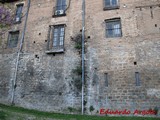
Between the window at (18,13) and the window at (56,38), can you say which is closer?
the window at (56,38)

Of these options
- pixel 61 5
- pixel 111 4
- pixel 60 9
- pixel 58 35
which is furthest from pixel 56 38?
pixel 111 4

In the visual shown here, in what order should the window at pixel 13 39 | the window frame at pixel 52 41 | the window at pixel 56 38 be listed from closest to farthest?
the window frame at pixel 52 41 < the window at pixel 56 38 < the window at pixel 13 39

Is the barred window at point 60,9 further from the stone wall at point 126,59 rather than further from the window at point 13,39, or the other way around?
the window at point 13,39

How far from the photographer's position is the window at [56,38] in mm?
14258

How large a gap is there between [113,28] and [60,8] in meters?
4.98

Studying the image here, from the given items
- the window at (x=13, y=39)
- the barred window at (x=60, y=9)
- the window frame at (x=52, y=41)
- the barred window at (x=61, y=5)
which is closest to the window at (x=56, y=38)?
the window frame at (x=52, y=41)

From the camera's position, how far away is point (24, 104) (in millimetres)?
13008

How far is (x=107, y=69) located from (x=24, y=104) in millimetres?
6263

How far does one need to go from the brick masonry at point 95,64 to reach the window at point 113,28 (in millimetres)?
317

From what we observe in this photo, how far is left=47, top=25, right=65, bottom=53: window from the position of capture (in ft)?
46.8

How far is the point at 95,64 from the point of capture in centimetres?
1254

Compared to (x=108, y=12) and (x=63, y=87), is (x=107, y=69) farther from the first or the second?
(x=108, y=12)

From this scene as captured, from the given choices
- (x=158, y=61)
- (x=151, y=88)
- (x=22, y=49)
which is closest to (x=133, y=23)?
(x=158, y=61)

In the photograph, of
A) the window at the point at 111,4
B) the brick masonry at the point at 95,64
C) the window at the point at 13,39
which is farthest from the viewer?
the window at the point at 13,39
